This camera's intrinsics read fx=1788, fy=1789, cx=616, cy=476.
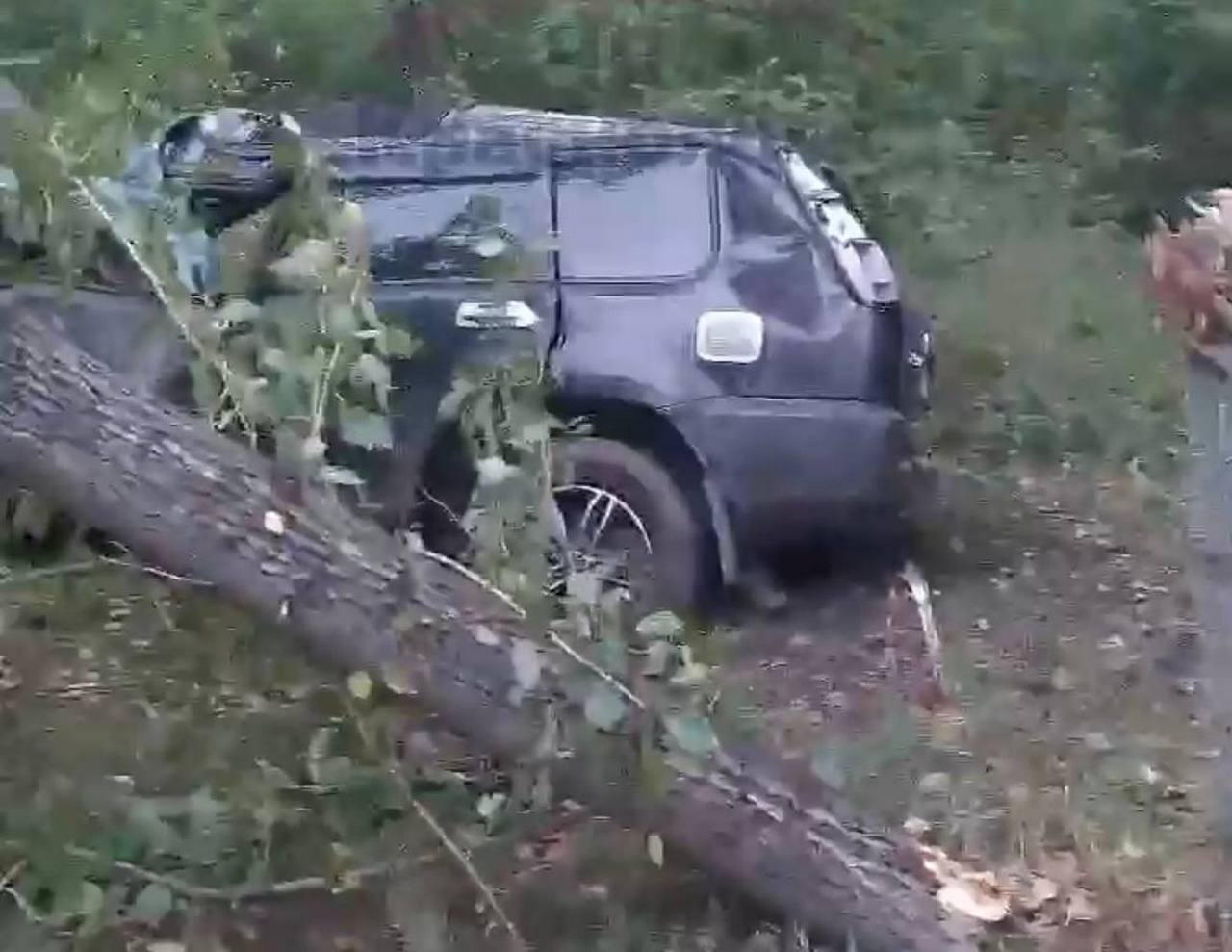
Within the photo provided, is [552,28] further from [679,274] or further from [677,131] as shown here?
[679,274]

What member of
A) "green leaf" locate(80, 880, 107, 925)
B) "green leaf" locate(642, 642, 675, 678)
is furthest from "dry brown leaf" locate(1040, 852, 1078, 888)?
"green leaf" locate(80, 880, 107, 925)

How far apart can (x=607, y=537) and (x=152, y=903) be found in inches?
27.7

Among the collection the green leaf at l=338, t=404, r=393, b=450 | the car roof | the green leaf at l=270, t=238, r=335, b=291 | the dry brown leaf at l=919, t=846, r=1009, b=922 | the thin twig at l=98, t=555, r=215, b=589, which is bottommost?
the dry brown leaf at l=919, t=846, r=1009, b=922

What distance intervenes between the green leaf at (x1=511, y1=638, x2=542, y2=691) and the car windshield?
58 centimetres

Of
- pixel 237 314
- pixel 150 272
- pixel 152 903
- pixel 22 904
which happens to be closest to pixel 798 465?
pixel 237 314

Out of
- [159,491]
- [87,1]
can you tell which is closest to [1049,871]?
[159,491]

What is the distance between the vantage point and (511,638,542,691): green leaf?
1.98m

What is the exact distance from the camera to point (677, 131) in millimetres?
2139

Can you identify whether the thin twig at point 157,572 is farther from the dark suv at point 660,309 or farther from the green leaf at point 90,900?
the green leaf at point 90,900

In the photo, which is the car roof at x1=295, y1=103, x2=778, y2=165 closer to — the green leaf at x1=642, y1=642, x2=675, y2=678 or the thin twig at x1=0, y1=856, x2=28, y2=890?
the green leaf at x1=642, y1=642, x2=675, y2=678

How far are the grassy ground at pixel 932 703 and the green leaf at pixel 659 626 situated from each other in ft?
0.43

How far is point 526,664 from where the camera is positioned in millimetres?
1984

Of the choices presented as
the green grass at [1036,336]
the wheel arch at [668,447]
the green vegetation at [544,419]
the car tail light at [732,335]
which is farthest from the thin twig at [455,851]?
the green grass at [1036,336]

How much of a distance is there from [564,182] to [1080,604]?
82 centimetres
